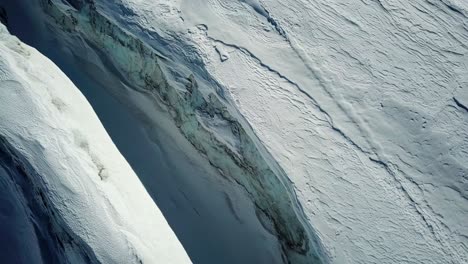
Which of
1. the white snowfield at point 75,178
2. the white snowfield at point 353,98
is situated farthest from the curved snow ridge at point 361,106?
the white snowfield at point 75,178

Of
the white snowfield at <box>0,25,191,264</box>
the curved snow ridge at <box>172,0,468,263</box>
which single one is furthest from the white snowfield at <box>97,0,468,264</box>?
the white snowfield at <box>0,25,191,264</box>

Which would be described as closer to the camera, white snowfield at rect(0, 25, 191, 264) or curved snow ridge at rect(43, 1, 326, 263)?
white snowfield at rect(0, 25, 191, 264)

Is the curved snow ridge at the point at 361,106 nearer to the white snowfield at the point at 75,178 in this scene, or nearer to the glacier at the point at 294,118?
the glacier at the point at 294,118

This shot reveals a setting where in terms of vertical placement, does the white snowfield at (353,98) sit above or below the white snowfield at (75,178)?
above

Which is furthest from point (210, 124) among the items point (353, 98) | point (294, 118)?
point (353, 98)

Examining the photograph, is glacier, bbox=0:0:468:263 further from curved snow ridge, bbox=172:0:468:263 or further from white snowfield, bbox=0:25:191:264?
white snowfield, bbox=0:25:191:264

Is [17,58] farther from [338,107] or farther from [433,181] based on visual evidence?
[433,181]

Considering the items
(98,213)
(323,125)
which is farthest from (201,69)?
(98,213)

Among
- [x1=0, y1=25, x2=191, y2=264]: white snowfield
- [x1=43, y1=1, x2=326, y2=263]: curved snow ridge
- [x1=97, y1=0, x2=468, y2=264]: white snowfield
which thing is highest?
[x1=97, y1=0, x2=468, y2=264]: white snowfield
